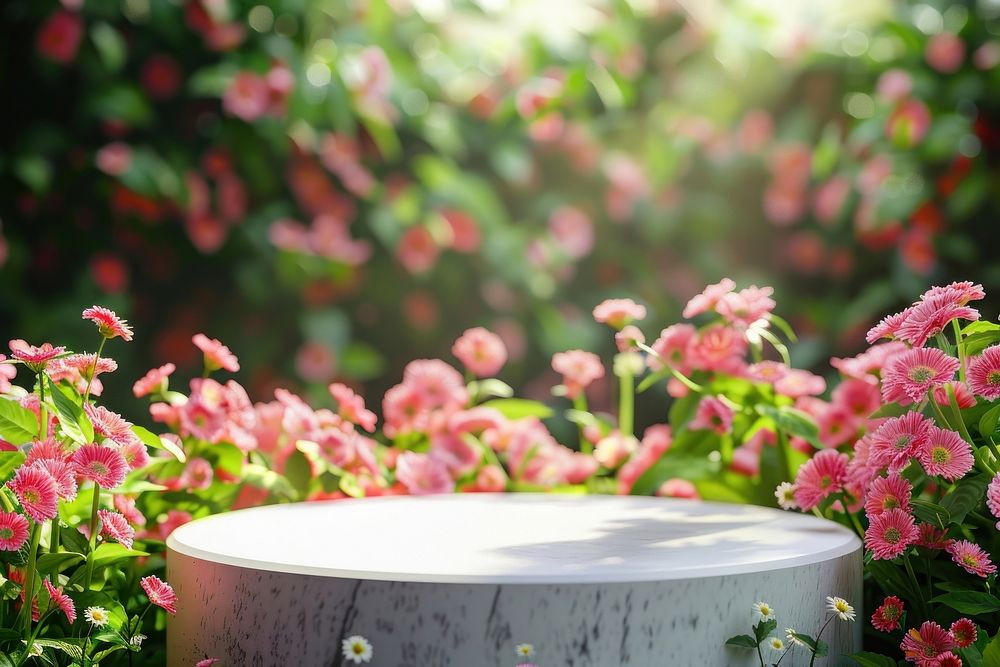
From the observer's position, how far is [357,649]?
2.95 feet

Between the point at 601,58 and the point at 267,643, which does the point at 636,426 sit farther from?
the point at 267,643

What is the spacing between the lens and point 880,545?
1.04 m

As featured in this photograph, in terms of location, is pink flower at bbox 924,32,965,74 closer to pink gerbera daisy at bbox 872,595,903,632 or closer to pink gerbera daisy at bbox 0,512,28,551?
pink gerbera daisy at bbox 872,595,903,632

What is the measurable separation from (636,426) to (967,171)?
1.00 metres

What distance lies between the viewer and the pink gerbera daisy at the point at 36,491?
0.94 meters

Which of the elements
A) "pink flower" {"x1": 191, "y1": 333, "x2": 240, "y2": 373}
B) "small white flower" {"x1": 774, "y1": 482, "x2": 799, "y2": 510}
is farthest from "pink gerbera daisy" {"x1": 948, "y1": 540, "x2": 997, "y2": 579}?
"pink flower" {"x1": 191, "y1": 333, "x2": 240, "y2": 373}

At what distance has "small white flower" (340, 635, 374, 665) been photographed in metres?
0.89

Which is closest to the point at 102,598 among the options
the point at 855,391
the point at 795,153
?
the point at 855,391

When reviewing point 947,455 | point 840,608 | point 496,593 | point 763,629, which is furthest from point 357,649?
point 947,455

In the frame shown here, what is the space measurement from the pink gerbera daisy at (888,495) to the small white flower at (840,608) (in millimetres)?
96

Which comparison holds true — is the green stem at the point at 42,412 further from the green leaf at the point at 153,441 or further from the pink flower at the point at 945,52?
the pink flower at the point at 945,52

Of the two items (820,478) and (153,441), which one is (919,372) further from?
(153,441)

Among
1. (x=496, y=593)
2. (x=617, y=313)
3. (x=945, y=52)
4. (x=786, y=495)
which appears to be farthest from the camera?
(x=945, y=52)

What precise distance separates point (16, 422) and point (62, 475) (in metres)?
0.11
